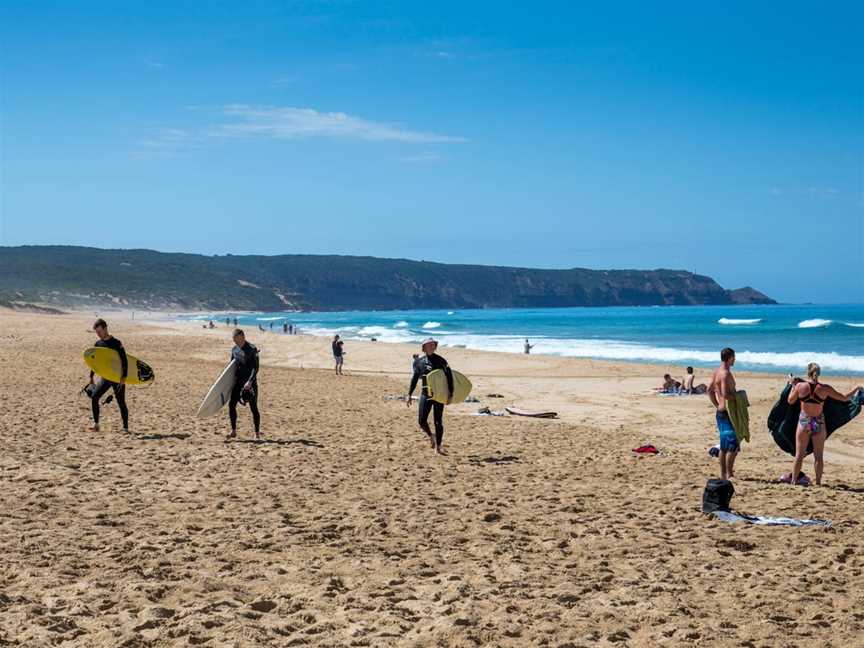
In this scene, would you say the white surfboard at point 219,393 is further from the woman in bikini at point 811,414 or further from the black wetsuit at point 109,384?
the woman in bikini at point 811,414

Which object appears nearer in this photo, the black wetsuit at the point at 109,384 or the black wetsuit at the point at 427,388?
the black wetsuit at the point at 427,388

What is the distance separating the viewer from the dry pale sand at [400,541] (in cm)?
454

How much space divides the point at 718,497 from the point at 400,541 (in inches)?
111

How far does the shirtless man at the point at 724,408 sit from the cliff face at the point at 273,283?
12614 cm

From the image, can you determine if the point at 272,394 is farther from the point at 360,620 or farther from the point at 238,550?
the point at 360,620

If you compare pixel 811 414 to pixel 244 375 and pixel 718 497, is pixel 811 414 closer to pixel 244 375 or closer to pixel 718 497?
pixel 718 497

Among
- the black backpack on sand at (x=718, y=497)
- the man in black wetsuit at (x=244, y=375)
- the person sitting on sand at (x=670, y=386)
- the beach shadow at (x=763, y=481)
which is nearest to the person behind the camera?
the black backpack on sand at (x=718, y=497)

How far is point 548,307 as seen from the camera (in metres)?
195

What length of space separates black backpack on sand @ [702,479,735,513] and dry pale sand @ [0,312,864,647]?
5.9 inches

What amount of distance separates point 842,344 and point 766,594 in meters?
44.6

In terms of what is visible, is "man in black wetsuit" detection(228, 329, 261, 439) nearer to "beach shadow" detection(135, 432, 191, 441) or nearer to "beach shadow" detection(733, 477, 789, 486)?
"beach shadow" detection(135, 432, 191, 441)

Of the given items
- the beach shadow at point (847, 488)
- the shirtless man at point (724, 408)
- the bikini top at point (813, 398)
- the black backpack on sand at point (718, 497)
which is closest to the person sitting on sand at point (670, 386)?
the beach shadow at point (847, 488)

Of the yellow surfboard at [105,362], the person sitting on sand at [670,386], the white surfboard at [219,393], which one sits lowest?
the person sitting on sand at [670,386]

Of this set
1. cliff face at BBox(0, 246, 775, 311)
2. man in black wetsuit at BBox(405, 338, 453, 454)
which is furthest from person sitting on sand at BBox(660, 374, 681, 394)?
cliff face at BBox(0, 246, 775, 311)
